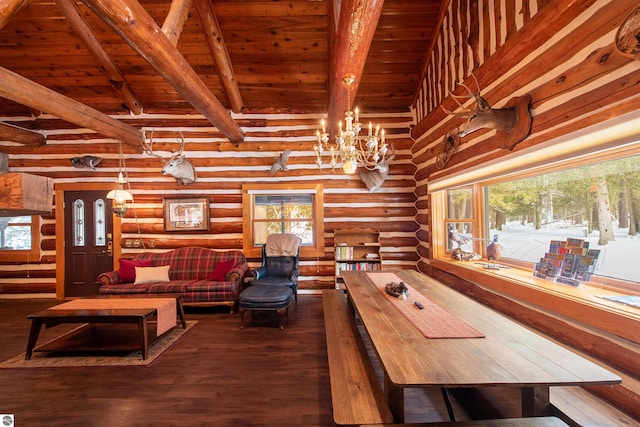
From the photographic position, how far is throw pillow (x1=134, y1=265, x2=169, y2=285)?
4621mm

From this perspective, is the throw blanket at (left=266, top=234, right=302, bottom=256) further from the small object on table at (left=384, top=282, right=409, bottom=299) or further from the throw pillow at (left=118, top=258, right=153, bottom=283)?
the small object on table at (left=384, top=282, right=409, bottom=299)

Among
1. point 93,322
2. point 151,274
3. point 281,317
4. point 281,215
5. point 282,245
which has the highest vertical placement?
point 281,215

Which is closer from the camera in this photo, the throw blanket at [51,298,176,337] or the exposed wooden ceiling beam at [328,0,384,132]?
the exposed wooden ceiling beam at [328,0,384,132]

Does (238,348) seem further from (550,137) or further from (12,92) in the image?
(12,92)

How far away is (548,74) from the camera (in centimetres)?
223

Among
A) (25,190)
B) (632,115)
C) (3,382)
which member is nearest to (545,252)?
(632,115)

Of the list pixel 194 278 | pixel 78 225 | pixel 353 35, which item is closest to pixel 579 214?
pixel 353 35

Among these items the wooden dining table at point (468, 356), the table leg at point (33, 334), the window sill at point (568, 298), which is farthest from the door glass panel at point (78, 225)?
the window sill at point (568, 298)

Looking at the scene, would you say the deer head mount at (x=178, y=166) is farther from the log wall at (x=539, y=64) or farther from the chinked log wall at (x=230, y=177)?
the log wall at (x=539, y=64)

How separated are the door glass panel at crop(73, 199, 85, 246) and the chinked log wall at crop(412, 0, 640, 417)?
6995mm

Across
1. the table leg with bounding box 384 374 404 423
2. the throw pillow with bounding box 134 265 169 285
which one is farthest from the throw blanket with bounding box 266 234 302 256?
the table leg with bounding box 384 374 404 423

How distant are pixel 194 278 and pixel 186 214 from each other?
4.36 ft

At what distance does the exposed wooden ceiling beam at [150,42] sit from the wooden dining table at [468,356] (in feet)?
10.3

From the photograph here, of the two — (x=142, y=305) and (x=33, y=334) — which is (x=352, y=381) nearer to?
(x=142, y=305)
